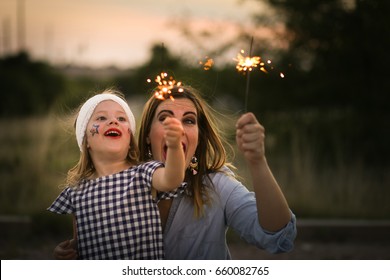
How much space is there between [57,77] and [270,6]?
417 centimetres

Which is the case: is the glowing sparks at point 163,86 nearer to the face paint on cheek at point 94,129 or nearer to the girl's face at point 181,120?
the girl's face at point 181,120

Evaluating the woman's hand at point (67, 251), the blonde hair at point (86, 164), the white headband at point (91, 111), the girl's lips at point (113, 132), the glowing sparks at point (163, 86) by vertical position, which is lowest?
the woman's hand at point (67, 251)

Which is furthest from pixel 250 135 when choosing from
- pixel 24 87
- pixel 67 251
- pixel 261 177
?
pixel 24 87

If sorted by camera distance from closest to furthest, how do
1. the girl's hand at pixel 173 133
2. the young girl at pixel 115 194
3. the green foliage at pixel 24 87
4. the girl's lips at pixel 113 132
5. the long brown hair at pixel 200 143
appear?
1. the girl's hand at pixel 173 133
2. the young girl at pixel 115 194
3. the girl's lips at pixel 113 132
4. the long brown hair at pixel 200 143
5. the green foliage at pixel 24 87

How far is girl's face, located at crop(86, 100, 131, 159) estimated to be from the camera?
1935mm

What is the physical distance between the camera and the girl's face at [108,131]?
1935 millimetres

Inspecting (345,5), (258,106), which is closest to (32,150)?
(258,106)

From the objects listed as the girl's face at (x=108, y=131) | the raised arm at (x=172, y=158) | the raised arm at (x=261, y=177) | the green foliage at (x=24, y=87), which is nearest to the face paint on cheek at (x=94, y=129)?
the girl's face at (x=108, y=131)

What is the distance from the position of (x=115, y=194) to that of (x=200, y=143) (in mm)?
419

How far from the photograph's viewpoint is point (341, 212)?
15.9ft

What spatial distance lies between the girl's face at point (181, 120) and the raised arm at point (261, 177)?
321mm

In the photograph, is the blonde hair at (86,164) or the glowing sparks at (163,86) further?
the blonde hair at (86,164)

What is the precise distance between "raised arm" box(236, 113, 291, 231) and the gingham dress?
29cm

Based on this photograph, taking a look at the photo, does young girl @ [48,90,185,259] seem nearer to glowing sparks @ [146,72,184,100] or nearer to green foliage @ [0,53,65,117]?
glowing sparks @ [146,72,184,100]
